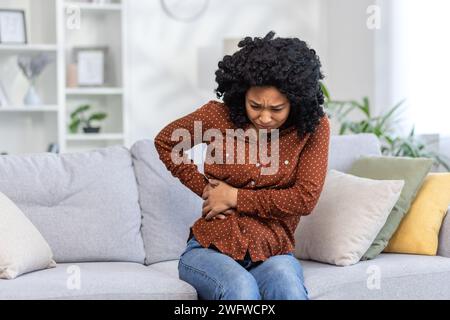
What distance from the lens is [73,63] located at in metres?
5.25

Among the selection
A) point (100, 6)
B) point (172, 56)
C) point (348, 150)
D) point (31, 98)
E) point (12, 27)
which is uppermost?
point (100, 6)

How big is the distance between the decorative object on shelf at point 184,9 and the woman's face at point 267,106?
3.33 metres

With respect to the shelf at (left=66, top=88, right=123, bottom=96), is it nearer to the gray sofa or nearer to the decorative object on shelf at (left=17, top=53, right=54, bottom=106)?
the decorative object on shelf at (left=17, top=53, right=54, bottom=106)

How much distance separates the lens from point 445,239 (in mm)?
2814

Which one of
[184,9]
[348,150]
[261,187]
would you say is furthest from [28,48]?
[261,187]

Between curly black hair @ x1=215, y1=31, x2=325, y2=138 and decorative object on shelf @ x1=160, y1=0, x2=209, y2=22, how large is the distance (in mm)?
3236

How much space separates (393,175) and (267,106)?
82cm

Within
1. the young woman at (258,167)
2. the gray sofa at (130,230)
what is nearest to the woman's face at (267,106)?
the young woman at (258,167)

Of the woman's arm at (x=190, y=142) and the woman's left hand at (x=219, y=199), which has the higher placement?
the woman's arm at (x=190, y=142)

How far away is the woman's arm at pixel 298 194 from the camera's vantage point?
7.44 ft

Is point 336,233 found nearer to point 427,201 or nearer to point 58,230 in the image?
point 427,201

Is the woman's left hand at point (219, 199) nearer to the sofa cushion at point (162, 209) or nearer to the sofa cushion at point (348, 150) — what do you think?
the sofa cushion at point (162, 209)

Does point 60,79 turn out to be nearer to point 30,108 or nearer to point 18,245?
point 30,108

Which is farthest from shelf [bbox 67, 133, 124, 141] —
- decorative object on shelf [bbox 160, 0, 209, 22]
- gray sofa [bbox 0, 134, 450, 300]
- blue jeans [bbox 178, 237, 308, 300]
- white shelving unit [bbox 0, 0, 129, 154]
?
blue jeans [bbox 178, 237, 308, 300]
